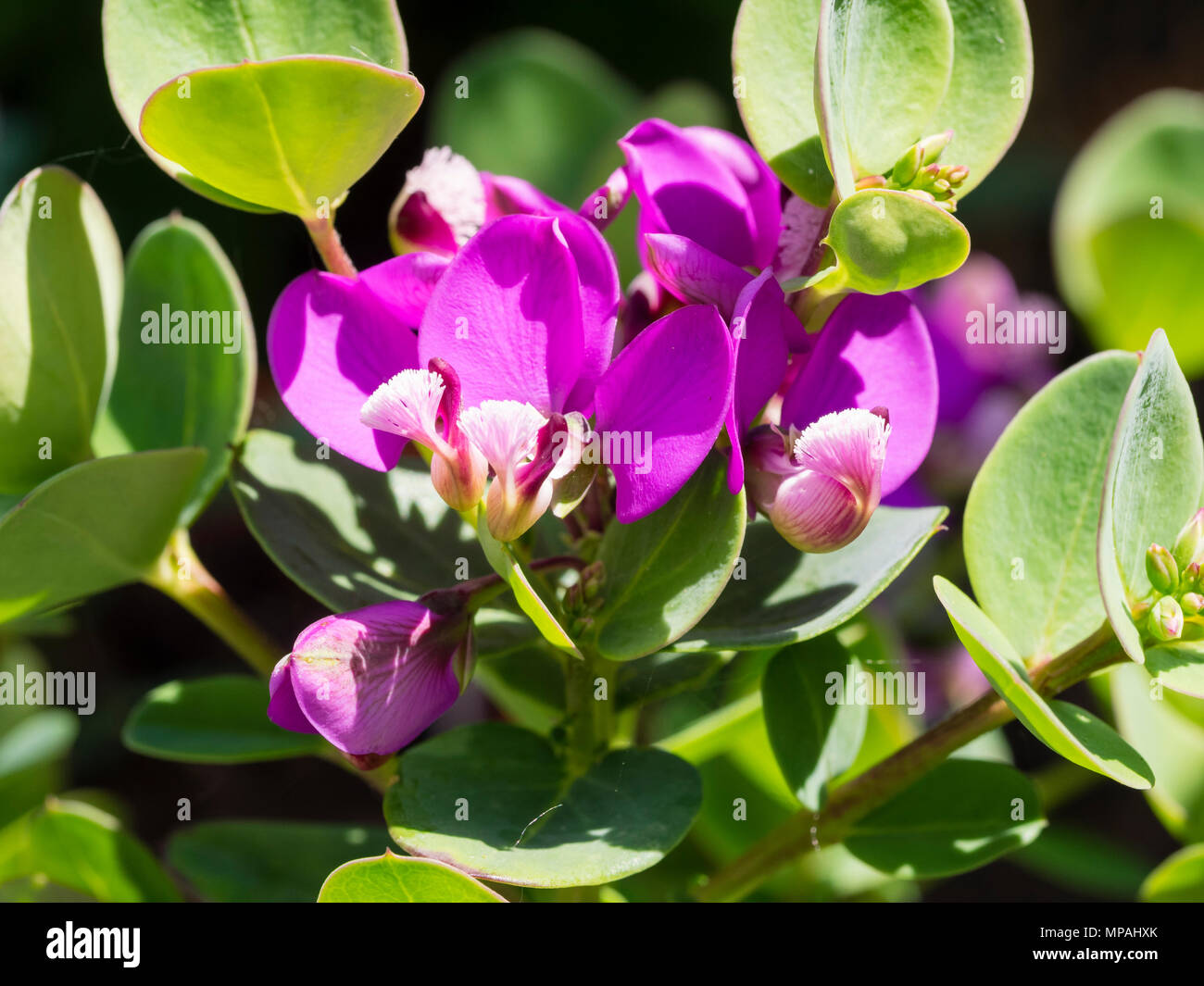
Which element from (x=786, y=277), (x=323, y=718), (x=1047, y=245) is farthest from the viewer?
(x=1047, y=245)

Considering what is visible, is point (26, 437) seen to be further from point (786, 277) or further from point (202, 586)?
point (786, 277)

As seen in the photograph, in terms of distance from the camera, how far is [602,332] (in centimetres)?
62

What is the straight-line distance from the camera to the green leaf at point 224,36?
0.69 meters

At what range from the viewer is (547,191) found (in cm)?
118

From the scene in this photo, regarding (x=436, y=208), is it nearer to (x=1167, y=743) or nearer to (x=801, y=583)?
(x=801, y=583)

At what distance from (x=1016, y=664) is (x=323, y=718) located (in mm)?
384

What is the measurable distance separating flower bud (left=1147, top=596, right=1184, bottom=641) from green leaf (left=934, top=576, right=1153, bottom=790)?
0.22ft

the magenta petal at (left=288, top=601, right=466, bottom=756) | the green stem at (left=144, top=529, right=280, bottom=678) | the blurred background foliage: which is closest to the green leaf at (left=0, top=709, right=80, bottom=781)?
the blurred background foliage

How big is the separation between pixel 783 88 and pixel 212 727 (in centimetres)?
59

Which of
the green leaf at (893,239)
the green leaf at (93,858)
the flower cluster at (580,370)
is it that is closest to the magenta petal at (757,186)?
the flower cluster at (580,370)

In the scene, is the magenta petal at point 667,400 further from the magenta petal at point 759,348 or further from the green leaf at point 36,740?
the green leaf at point 36,740

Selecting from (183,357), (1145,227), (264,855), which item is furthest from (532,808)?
(1145,227)
